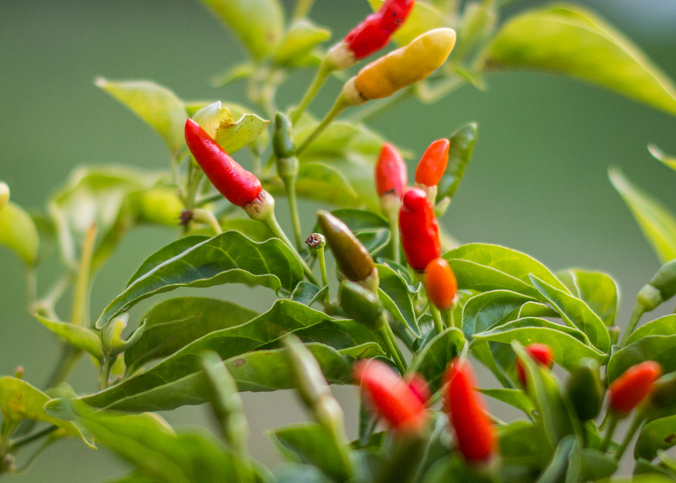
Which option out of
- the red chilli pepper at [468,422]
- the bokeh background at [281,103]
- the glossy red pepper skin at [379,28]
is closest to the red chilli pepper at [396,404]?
the red chilli pepper at [468,422]

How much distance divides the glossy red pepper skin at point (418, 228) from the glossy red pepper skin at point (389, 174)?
0.31 ft

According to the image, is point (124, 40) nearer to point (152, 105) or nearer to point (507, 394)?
point (152, 105)

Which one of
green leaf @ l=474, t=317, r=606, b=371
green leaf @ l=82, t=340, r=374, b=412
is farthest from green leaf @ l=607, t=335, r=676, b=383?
green leaf @ l=82, t=340, r=374, b=412

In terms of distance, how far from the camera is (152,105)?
440mm

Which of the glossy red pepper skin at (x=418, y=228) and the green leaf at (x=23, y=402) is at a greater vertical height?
the glossy red pepper skin at (x=418, y=228)

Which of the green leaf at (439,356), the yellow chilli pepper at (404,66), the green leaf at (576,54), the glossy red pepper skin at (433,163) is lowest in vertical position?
the green leaf at (439,356)

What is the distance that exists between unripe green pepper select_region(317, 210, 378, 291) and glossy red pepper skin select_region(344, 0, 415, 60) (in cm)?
18

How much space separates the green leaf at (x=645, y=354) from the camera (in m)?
0.28

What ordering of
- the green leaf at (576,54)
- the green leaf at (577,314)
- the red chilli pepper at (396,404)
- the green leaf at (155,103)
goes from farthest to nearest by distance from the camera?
the green leaf at (576,54) < the green leaf at (155,103) < the green leaf at (577,314) < the red chilli pepper at (396,404)

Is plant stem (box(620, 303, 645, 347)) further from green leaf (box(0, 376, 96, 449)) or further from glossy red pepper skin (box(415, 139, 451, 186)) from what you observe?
green leaf (box(0, 376, 96, 449))

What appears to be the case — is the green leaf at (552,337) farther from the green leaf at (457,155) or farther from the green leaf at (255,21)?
the green leaf at (255,21)

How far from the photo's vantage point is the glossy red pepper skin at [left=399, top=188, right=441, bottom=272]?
278mm

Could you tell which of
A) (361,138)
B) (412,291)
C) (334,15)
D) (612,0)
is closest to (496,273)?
(412,291)

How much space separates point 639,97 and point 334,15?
85.7 inches
